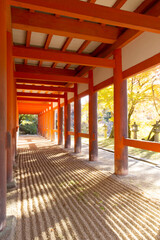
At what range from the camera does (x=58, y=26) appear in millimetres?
3898

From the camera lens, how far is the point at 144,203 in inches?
115

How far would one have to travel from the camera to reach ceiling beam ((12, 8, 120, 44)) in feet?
12.1

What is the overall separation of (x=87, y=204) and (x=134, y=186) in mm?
1289

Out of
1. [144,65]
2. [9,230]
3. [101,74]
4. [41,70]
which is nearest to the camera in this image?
[9,230]

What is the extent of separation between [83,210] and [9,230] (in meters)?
1.07

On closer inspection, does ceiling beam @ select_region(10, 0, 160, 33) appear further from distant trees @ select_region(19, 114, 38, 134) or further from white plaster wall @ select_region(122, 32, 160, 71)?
distant trees @ select_region(19, 114, 38, 134)

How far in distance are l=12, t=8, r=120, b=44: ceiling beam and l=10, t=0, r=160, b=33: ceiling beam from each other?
4.52 feet

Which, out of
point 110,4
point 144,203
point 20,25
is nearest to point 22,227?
point 144,203

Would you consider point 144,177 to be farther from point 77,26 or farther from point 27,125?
point 27,125

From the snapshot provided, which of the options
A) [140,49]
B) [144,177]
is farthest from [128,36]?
[144,177]

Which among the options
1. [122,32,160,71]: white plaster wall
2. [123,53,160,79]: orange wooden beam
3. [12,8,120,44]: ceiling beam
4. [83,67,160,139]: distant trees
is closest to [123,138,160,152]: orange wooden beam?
[123,53,160,79]: orange wooden beam

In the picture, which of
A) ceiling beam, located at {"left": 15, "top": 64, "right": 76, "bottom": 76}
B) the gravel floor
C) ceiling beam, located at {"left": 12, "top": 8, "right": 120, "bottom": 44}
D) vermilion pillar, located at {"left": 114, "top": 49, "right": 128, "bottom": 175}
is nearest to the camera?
the gravel floor

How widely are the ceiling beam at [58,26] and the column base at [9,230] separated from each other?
3.49 meters

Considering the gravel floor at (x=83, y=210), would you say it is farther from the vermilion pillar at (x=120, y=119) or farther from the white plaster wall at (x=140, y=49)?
the white plaster wall at (x=140, y=49)
